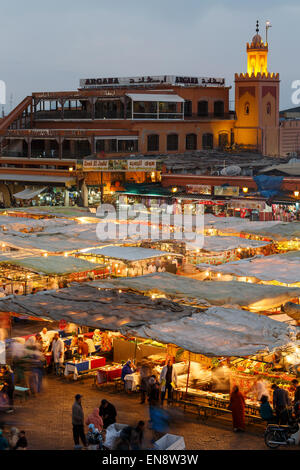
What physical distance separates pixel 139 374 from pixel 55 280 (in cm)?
566

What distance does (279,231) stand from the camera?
22594 mm

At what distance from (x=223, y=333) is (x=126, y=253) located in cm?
Answer: 734

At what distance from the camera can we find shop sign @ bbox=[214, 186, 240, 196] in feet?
112

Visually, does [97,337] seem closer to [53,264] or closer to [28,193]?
[53,264]

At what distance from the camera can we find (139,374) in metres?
13.6

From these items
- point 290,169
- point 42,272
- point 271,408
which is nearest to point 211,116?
point 290,169

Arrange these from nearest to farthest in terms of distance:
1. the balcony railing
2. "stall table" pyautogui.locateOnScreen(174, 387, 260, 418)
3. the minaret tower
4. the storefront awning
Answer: "stall table" pyautogui.locateOnScreen(174, 387, 260, 418) → the storefront awning → the minaret tower → the balcony railing

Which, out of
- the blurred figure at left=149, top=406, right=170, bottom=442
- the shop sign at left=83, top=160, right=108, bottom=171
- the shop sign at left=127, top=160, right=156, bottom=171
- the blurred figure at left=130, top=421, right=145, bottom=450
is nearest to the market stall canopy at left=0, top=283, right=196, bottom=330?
the blurred figure at left=149, top=406, right=170, bottom=442

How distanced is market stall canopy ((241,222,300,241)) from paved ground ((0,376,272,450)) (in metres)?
9.93

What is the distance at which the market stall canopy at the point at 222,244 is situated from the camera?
2100 centimetres

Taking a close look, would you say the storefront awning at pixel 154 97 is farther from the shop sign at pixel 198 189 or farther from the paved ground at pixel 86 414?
the paved ground at pixel 86 414

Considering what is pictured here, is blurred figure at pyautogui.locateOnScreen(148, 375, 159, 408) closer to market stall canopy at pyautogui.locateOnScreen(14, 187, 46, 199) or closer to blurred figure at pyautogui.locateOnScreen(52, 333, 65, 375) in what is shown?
blurred figure at pyautogui.locateOnScreen(52, 333, 65, 375)

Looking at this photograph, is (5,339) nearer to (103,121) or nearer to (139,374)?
(139,374)

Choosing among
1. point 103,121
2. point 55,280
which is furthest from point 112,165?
point 55,280
